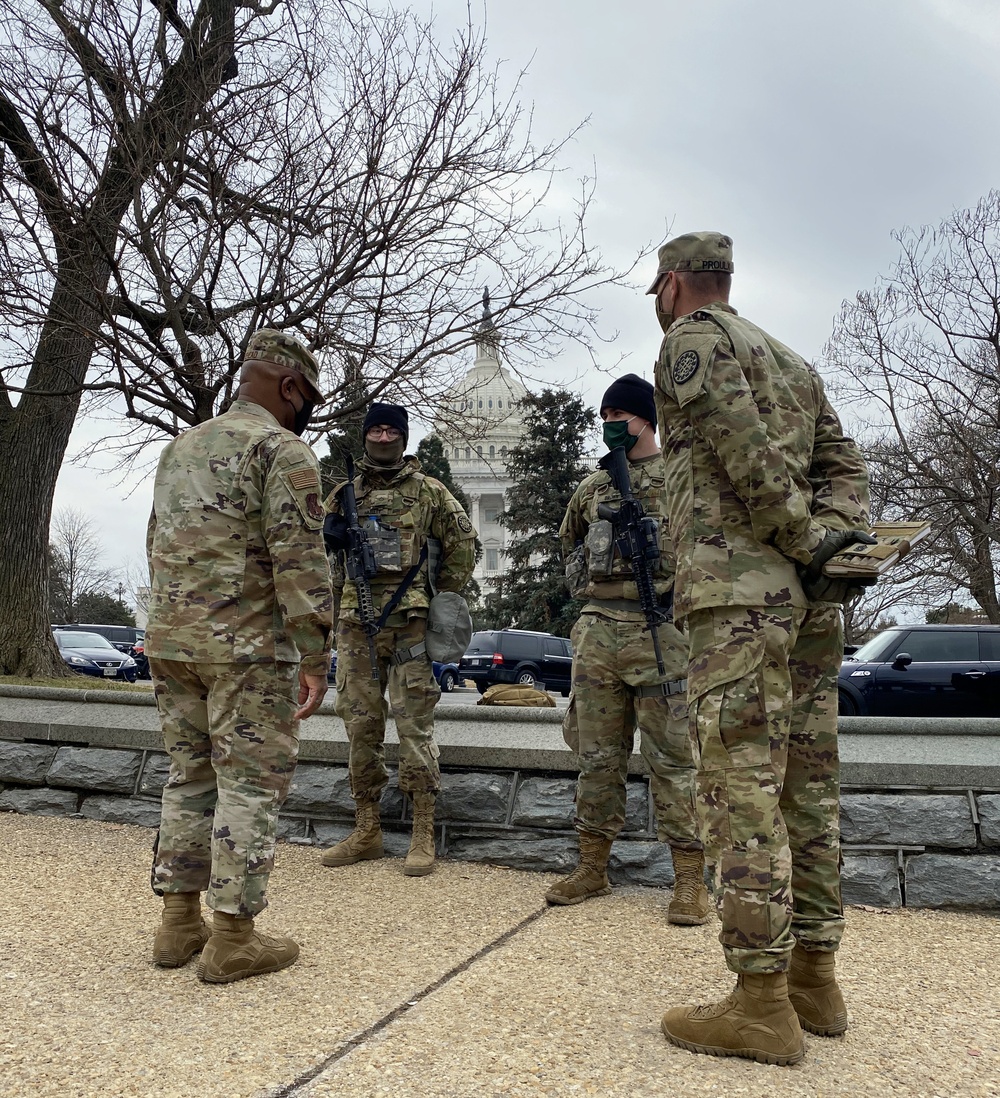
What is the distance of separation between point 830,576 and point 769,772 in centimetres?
57

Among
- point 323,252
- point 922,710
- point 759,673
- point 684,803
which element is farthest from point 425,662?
point 922,710

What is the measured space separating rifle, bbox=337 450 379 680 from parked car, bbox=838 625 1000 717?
746cm

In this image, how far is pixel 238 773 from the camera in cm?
343

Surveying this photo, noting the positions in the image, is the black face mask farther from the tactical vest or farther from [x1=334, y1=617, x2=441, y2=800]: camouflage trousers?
[x1=334, y1=617, x2=441, y2=800]: camouflage trousers

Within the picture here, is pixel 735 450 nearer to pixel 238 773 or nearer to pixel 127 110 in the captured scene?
pixel 238 773

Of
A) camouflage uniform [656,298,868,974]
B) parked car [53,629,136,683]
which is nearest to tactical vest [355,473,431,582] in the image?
camouflage uniform [656,298,868,974]

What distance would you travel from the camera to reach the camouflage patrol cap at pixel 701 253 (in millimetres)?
3111

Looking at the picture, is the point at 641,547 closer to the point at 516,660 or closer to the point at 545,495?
the point at 516,660

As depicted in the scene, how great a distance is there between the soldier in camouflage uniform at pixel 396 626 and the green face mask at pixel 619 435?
3.16 feet

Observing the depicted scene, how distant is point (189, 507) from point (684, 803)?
93.4 inches

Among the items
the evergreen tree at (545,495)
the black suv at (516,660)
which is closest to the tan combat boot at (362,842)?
the black suv at (516,660)

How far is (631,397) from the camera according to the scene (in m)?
4.68

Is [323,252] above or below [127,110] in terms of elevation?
below

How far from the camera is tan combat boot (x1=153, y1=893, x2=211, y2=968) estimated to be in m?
3.49
